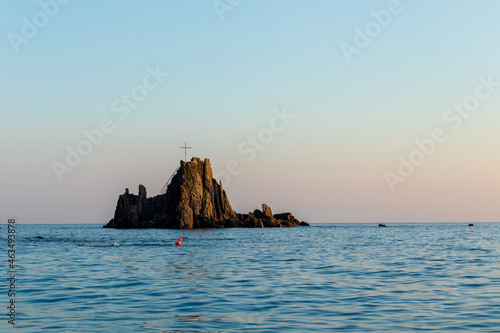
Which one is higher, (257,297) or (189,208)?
(189,208)

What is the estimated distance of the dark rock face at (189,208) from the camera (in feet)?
550

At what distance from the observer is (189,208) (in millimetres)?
164500

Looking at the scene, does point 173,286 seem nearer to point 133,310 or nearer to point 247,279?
point 247,279

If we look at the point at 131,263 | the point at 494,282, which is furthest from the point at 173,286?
the point at 494,282

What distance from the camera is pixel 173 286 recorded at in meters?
26.5

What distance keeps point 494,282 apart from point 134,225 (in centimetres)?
16751

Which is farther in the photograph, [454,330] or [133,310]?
[133,310]

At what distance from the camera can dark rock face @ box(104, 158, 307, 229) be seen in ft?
550

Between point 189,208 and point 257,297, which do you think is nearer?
point 257,297

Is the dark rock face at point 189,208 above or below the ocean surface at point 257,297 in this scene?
above

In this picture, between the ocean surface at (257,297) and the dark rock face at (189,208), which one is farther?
the dark rock face at (189,208)

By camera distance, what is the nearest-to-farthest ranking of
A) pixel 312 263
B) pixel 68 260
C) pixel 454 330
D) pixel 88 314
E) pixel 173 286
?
pixel 454 330 < pixel 88 314 < pixel 173 286 < pixel 312 263 < pixel 68 260

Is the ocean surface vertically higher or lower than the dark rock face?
lower

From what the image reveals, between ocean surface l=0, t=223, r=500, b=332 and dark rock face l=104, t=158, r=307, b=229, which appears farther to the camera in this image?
dark rock face l=104, t=158, r=307, b=229
